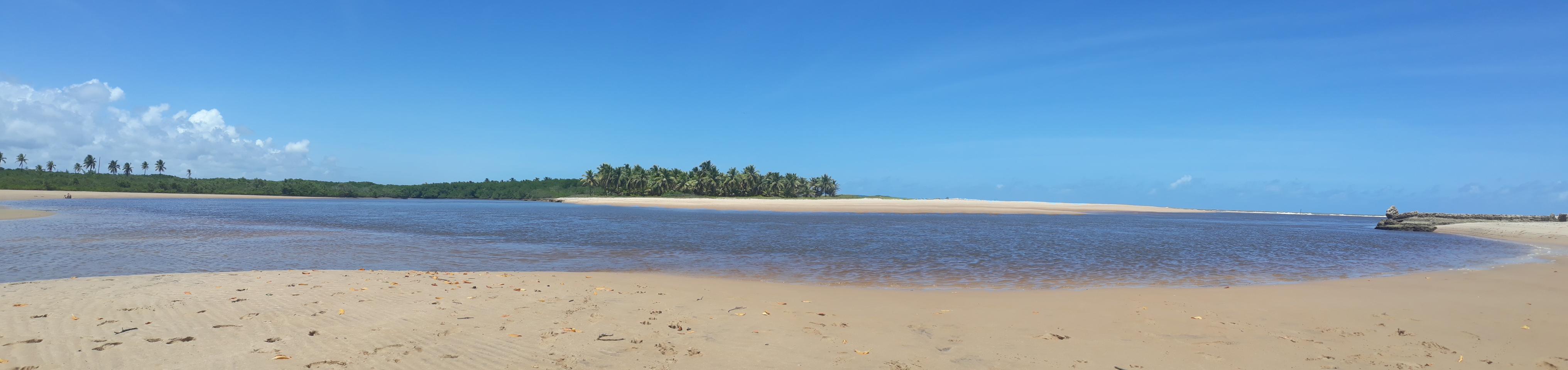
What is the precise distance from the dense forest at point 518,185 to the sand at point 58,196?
28.6ft

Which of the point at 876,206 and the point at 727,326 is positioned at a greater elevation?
the point at 876,206

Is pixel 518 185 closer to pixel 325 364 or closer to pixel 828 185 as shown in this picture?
pixel 828 185

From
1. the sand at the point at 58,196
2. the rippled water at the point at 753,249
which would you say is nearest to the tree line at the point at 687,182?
the sand at the point at 58,196

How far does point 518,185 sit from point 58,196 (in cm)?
8469

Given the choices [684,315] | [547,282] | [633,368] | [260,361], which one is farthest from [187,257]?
[633,368]

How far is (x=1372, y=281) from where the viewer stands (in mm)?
13734

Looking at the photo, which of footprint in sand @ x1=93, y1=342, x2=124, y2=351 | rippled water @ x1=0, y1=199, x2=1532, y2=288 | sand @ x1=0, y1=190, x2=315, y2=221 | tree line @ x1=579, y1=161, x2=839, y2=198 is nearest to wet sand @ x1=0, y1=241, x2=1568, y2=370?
footprint in sand @ x1=93, y1=342, x2=124, y2=351

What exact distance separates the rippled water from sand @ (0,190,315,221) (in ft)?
7.89

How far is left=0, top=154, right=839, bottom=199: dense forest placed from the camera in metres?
121

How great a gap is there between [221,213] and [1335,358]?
59.0 meters

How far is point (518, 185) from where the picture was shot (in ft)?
533

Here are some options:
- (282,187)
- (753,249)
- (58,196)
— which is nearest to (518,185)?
(282,187)

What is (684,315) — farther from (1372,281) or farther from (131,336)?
(1372,281)

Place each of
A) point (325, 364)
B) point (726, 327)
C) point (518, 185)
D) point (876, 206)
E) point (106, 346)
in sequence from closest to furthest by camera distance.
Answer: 1. point (325, 364)
2. point (106, 346)
3. point (726, 327)
4. point (876, 206)
5. point (518, 185)
